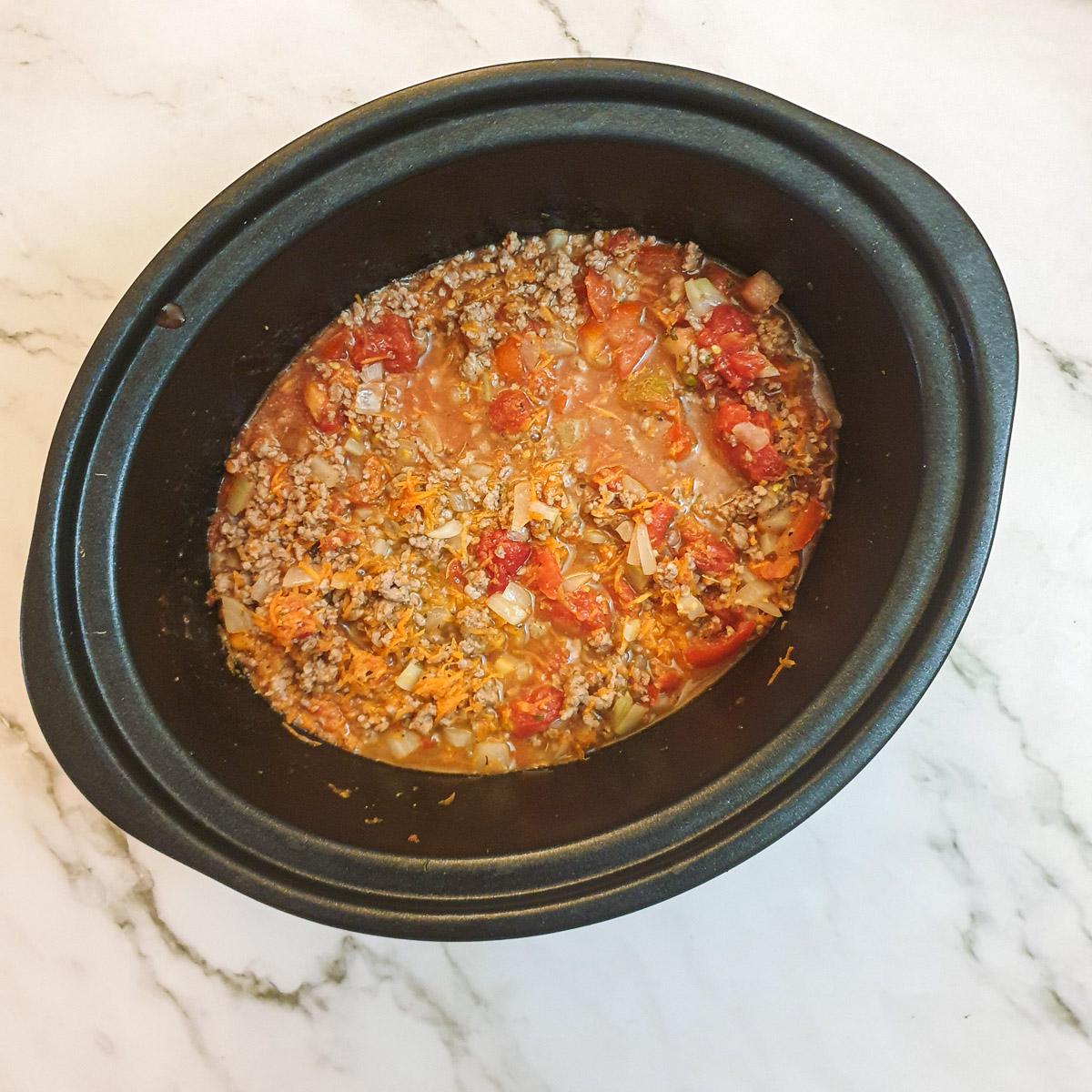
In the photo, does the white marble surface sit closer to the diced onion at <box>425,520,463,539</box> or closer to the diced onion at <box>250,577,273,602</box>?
the diced onion at <box>250,577,273,602</box>

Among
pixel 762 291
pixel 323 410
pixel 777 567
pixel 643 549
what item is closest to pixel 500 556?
pixel 643 549

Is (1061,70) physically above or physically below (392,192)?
above

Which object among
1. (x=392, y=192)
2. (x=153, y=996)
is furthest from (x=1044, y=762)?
(x=153, y=996)

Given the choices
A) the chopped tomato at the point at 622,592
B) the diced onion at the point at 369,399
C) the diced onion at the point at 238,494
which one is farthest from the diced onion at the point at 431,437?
the chopped tomato at the point at 622,592

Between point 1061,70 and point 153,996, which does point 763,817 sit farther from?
point 1061,70

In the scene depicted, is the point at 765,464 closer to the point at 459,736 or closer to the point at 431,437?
the point at 431,437

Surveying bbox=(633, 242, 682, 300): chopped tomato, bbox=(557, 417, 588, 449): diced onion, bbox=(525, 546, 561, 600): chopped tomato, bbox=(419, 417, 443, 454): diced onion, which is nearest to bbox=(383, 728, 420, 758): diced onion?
bbox=(525, 546, 561, 600): chopped tomato
